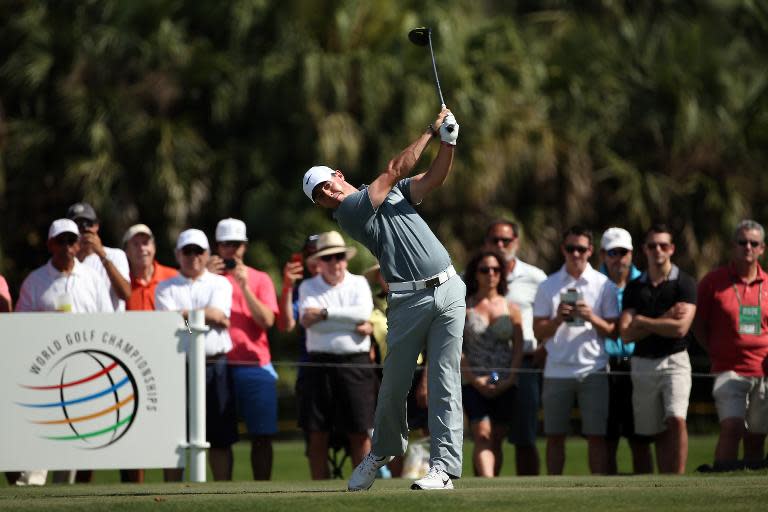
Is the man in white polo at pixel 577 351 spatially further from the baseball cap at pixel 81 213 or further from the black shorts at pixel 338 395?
the baseball cap at pixel 81 213

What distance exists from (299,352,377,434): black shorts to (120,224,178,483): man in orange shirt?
143 cm

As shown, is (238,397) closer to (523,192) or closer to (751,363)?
(751,363)

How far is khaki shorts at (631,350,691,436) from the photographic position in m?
11.8

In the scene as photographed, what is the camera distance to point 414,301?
28.7 feet

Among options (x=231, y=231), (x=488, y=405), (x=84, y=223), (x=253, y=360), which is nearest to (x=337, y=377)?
(x=253, y=360)

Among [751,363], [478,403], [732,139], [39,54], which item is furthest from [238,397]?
[732,139]

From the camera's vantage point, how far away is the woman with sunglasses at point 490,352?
12086 mm

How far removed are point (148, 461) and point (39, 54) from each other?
11592 mm

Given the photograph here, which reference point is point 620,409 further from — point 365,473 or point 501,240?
point 365,473

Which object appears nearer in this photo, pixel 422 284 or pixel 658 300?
pixel 422 284

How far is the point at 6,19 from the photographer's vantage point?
22.0 meters

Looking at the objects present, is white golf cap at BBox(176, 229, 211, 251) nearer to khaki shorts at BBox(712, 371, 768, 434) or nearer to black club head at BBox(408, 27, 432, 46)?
black club head at BBox(408, 27, 432, 46)

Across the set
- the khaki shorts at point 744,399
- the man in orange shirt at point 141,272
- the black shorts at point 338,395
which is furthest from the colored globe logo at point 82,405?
the khaki shorts at point 744,399

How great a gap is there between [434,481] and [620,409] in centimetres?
376
